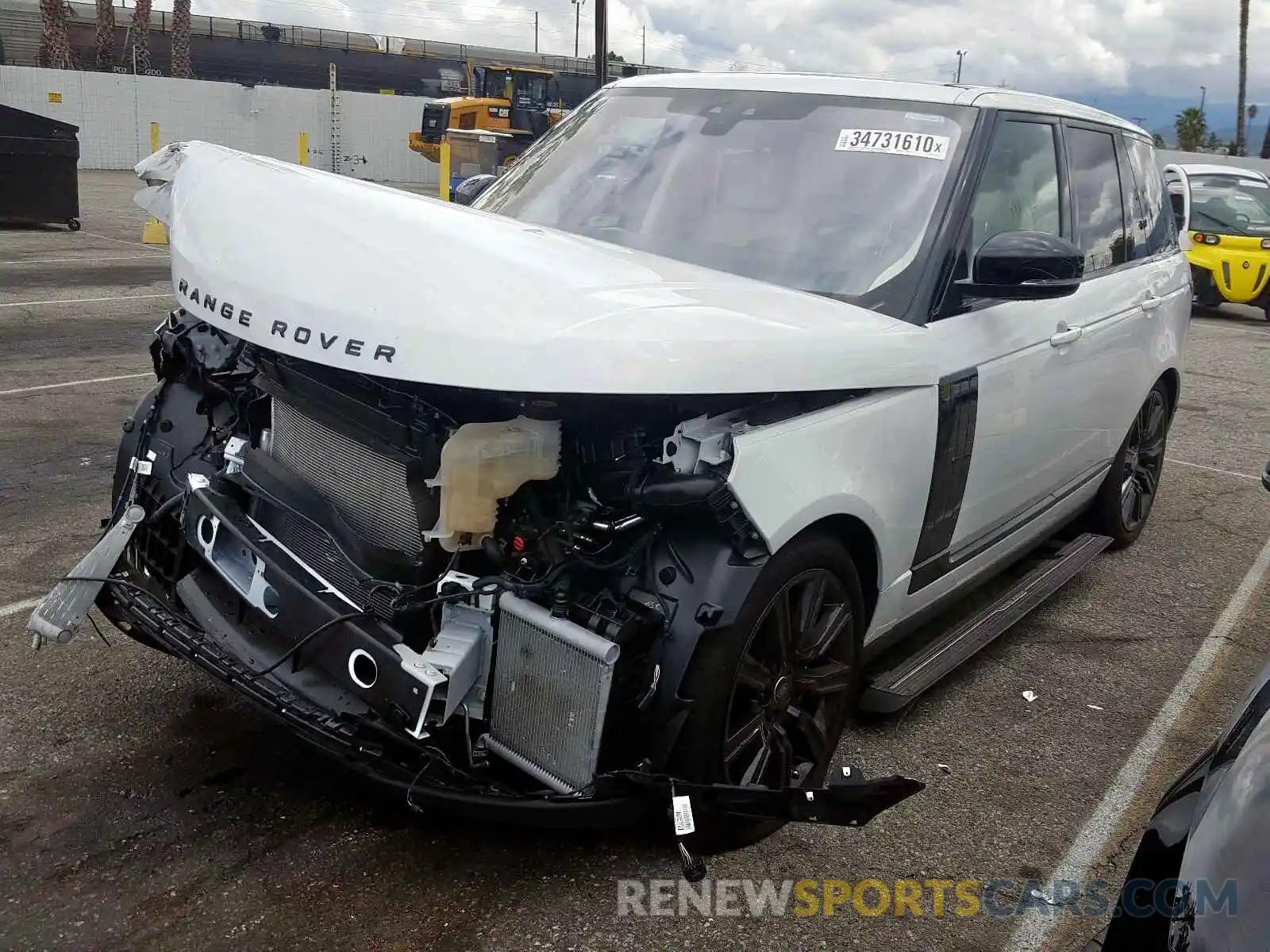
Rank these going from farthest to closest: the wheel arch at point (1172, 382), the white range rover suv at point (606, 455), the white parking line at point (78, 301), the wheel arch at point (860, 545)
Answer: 1. the white parking line at point (78, 301)
2. the wheel arch at point (1172, 382)
3. the wheel arch at point (860, 545)
4. the white range rover suv at point (606, 455)

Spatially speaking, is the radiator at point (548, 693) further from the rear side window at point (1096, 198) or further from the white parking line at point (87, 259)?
the white parking line at point (87, 259)

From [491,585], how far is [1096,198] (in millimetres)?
3224

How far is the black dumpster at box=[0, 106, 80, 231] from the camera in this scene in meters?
16.0

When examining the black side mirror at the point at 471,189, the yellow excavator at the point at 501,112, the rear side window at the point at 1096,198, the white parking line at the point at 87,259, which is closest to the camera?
the rear side window at the point at 1096,198

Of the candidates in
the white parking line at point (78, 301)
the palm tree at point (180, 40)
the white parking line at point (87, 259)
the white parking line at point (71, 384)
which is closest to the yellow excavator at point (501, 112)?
the palm tree at point (180, 40)

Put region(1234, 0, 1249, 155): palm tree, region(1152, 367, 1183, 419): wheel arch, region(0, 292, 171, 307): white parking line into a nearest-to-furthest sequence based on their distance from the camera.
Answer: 1. region(1152, 367, 1183, 419): wheel arch
2. region(0, 292, 171, 307): white parking line
3. region(1234, 0, 1249, 155): palm tree

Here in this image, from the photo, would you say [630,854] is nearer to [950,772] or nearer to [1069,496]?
[950,772]

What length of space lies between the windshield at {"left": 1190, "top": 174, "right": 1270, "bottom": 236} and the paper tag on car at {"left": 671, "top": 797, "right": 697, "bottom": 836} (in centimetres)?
1476

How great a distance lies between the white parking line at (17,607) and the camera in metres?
4.26

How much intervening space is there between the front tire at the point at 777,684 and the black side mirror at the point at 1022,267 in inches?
37.9

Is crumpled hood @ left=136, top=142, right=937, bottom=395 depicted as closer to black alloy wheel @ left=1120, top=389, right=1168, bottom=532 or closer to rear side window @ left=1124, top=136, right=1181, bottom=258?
rear side window @ left=1124, top=136, right=1181, bottom=258

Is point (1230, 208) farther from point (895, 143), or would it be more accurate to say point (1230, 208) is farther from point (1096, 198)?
point (895, 143)

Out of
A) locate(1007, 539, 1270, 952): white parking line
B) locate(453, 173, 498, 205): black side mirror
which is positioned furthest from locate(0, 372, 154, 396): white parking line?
locate(1007, 539, 1270, 952): white parking line

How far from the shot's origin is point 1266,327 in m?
15.2
